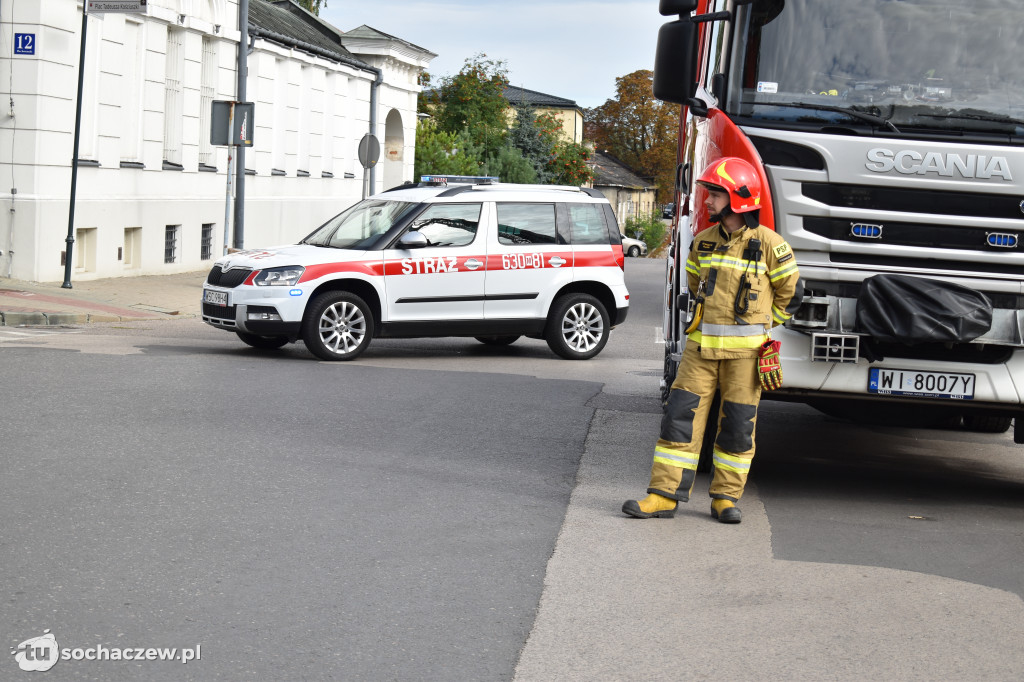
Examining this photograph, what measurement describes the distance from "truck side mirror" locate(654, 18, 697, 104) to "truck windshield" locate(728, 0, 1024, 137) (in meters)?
0.28

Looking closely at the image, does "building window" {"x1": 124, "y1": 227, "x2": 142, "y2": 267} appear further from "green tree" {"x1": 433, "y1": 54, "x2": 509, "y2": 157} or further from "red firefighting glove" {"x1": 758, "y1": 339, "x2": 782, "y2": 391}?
"green tree" {"x1": 433, "y1": 54, "x2": 509, "y2": 157}

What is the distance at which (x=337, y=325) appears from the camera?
13.8m

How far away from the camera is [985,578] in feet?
19.8

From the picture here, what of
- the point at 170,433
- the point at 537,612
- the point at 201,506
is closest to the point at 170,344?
the point at 170,433

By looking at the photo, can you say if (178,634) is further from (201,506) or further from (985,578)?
(985,578)

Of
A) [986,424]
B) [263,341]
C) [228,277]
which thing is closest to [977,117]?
[986,424]

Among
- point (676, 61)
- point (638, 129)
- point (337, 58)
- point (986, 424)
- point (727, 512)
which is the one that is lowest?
point (727, 512)

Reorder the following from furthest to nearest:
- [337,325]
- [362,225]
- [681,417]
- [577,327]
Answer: [577,327] → [362,225] → [337,325] → [681,417]

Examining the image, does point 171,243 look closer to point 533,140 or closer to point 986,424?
point 986,424

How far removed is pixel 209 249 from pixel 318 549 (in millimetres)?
22301

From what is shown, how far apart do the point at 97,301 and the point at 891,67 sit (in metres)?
13.7

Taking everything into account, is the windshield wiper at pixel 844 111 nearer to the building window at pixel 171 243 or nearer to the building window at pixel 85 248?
the building window at pixel 85 248

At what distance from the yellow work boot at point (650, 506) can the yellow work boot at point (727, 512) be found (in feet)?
0.77

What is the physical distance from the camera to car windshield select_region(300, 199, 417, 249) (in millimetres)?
14305
